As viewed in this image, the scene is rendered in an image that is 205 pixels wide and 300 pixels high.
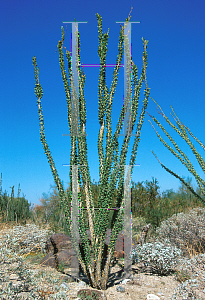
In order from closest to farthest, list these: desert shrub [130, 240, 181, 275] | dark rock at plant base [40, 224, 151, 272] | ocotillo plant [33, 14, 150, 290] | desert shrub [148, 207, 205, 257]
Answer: ocotillo plant [33, 14, 150, 290], desert shrub [130, 240, 181, 275], dark rock at plant base [40, 224, 151, 272], desert shrub [148, 207, 205, 257]

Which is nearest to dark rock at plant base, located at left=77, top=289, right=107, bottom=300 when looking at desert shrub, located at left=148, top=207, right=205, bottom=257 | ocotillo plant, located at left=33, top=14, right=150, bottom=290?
ocotillo plant, located at left=33, top=14, right=150, bottom=290

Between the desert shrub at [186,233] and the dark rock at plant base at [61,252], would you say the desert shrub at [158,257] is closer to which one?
the dark rock at plant base at [61,252]

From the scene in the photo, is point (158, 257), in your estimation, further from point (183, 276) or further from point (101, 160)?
point (101, 160)

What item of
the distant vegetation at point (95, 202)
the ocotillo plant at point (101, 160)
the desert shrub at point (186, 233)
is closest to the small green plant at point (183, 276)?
the ocotillo plant at point (101, 160)

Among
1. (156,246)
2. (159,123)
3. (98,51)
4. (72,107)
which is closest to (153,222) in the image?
(156,246)

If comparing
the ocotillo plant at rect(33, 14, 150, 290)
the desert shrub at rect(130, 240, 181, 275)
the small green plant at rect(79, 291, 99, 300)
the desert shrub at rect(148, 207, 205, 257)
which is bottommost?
the small green plant at rect(79, 291, 99, 300)

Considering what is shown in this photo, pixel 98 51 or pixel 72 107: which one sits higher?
pixel 98 51

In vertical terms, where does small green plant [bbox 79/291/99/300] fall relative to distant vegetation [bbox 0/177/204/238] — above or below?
below

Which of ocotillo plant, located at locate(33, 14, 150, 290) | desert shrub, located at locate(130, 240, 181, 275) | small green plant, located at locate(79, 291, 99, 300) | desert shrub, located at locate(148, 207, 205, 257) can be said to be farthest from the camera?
desert shrub, located at locate(148, 207, 205, 257)

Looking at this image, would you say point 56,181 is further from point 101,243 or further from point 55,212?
point 55,212

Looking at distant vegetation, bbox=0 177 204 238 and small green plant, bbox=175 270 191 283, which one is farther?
distant vegetation, bbox=0 177 204 238

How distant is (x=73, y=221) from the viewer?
3963 mm

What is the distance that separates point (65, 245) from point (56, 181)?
1852mm

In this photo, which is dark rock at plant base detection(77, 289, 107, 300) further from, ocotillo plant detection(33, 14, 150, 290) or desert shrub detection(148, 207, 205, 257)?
desert shrub detection(148, 207, 205, 257)
